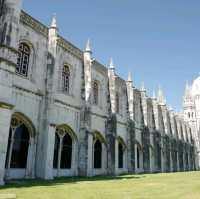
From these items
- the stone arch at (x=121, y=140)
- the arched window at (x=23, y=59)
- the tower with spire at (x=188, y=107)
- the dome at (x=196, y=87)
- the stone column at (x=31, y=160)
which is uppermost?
the dome at (x=196, y=87)

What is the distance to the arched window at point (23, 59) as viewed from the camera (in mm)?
18344

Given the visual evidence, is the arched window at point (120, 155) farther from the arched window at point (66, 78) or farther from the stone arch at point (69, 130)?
the arched window at point (66, 78)

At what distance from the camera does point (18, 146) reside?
56.5ft

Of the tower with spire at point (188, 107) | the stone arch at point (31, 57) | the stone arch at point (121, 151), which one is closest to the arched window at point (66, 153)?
the stone arch at point (31, 57)

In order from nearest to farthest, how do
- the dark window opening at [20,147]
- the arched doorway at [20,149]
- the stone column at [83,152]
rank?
1. the arched doorway at [20,149]
2. the dark window opening at [20,147]
3. the stone column at [83,152]

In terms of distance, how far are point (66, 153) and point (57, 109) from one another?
12.4 ft

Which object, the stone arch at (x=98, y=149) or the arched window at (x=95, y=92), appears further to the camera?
the arched window at (x=95, y=92)

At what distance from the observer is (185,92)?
74.9 meters

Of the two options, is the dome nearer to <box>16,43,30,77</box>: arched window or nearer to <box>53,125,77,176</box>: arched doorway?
<box>53,125,77,176</box>: arched doorway

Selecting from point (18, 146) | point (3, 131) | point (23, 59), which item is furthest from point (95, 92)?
point (3, 131)

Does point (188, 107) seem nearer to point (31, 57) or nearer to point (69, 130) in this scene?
point (69, 130)

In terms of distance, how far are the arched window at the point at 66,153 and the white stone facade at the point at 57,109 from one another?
0.08 m

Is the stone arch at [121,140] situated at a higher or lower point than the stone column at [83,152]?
higher

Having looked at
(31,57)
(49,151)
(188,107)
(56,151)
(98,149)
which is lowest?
(49,151)
